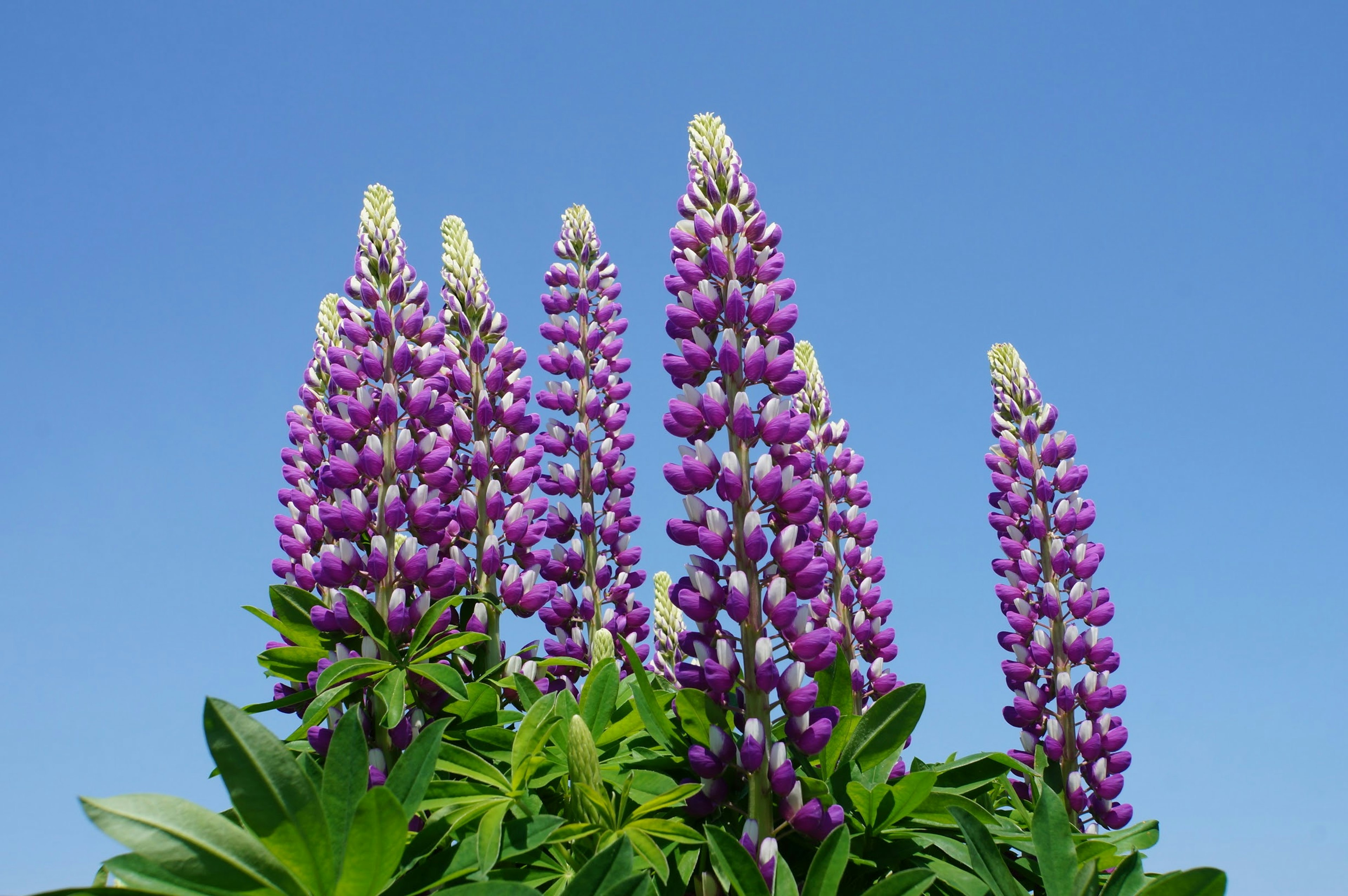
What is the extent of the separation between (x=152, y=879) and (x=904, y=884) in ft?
5.55

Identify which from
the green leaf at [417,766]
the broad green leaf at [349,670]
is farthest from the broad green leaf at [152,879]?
the broad green leaf at [349,670]

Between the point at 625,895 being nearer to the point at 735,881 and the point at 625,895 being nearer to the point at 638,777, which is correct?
the point at 735,881

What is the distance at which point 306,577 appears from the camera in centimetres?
504

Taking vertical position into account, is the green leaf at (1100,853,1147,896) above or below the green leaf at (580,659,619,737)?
below

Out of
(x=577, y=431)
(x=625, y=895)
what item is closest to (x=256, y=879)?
(x=625, y=895)

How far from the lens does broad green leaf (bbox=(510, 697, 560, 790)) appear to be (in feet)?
9.98

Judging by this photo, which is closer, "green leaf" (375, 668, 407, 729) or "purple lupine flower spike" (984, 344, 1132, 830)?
"green leaf" (375, 668, 407, 729)

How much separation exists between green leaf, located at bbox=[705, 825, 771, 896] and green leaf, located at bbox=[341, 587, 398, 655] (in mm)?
1578

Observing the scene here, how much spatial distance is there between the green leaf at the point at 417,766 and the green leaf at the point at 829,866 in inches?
33.2

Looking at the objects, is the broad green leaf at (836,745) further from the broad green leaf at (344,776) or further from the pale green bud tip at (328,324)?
the pale green bud tip at (328,324)

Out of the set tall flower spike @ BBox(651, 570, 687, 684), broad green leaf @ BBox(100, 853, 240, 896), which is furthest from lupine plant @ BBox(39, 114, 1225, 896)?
tall flower spike @ BBox(651, 570, 687, 684)

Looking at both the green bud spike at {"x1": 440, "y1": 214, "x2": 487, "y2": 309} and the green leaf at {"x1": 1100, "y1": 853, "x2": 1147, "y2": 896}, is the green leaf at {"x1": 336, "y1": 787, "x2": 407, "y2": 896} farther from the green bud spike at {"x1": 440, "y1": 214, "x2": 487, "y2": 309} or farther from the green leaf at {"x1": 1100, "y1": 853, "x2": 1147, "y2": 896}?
the green bud spike at {"x1": 440, "y1": 214, "x2": 487, "y2": 309}

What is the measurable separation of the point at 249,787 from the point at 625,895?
32.1 inches

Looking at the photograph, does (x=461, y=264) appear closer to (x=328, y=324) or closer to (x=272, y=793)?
(x=328, y=324)
